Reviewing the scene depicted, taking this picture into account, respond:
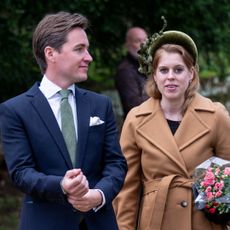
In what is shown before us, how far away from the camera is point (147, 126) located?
437 centimetres

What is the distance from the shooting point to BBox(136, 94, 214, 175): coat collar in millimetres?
4254

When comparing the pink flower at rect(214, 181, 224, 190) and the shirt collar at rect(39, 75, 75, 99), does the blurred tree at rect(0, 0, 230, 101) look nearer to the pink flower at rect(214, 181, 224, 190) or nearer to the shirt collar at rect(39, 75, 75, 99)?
the shirt collar at rect(39, 75, 75, 99)

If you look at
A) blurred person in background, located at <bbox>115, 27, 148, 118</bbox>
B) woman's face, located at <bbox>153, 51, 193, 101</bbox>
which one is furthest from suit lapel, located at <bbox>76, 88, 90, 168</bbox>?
blurred person in background, located at <bbox>115, 27, 148, 118</bbox>

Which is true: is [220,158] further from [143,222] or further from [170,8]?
[170,8]

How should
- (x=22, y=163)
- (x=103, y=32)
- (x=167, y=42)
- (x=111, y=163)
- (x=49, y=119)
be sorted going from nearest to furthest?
(x=22, y=163), (x=49, y=119), (x=111, y=163), (x=167, y=42), (x=103, y=32)

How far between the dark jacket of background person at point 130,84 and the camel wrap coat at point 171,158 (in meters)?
3.53

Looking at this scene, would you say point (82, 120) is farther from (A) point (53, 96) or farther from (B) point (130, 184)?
(B) point (130, 184)

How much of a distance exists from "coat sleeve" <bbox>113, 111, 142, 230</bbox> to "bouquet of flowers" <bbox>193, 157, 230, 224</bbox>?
0.39 m

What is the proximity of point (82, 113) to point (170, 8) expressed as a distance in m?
5.37

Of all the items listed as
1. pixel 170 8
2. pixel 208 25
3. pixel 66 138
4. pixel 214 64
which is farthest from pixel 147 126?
pixel 214 64

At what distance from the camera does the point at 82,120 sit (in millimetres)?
3807

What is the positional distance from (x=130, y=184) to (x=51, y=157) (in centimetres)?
84

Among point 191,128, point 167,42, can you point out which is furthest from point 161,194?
point 167,42

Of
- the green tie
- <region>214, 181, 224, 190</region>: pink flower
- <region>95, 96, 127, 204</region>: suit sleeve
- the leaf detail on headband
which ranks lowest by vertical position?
<region>214, 181, 224, 190</region>: pink flower
